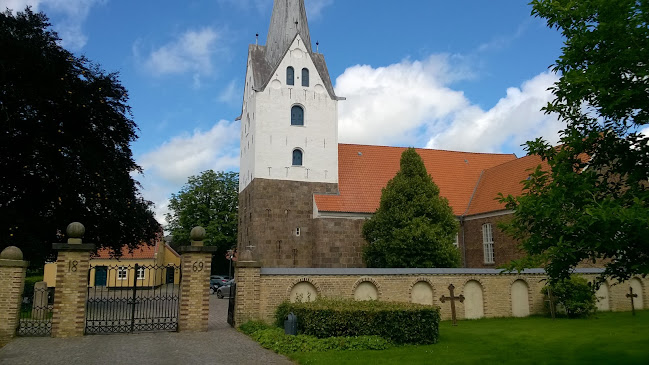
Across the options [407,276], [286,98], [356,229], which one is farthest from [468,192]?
[407,276]

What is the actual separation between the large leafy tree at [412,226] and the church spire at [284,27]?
11.6m

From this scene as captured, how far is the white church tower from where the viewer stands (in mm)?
28625

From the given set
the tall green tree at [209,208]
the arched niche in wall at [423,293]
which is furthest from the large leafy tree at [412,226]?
the tall green tree at [209,208]

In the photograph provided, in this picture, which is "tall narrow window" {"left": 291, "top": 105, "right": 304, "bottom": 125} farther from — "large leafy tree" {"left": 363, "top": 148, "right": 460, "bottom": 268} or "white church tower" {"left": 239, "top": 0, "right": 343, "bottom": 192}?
"large leafy tree" {"left": 363, "top": 148, "right": 460, "bottom": 268}

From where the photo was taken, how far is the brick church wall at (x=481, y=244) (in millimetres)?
26984

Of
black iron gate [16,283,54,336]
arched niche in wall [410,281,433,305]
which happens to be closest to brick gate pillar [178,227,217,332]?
black iron gate [16,283,54,336]

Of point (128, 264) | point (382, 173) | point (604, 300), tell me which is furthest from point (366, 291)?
point (128, 264)

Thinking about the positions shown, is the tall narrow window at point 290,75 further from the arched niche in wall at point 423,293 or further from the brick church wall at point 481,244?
the arched niche in wall at point 423,293

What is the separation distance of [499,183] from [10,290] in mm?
25919

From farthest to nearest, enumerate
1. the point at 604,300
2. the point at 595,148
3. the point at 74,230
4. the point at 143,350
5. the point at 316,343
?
the point at 604,300, the point at 74,230, the point at 316,343, the point at 143,350, the point at 595,148

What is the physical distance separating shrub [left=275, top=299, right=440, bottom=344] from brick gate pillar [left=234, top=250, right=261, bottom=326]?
9.13 ft

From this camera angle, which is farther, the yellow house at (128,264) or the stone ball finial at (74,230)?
the yellow house at (128,264)

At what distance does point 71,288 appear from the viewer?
546 inches

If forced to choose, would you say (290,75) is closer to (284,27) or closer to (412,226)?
(284,27)
